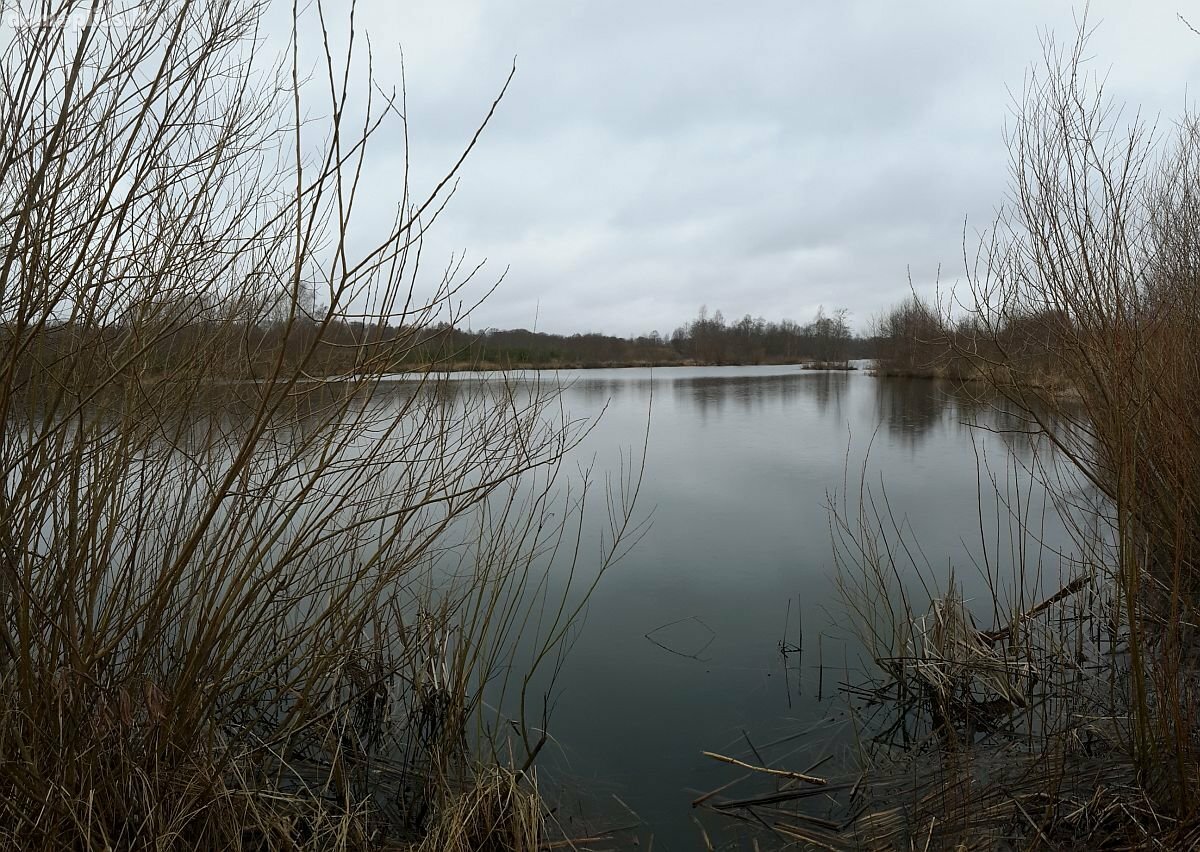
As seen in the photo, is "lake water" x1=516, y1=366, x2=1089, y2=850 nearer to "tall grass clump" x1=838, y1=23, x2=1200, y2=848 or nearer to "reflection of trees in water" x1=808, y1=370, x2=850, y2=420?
"tall grass clump" x1=838, y1=23, x2=1200, y2=848

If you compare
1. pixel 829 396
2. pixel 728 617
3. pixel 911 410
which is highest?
pixel 829 396

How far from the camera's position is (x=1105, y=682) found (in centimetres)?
379

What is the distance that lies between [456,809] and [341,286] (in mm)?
1954

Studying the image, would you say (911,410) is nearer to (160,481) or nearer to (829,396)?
(829,396)

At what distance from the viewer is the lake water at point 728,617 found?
3.35 m

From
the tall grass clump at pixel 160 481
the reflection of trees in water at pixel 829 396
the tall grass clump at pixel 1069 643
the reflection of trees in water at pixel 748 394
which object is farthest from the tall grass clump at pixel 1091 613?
the reflection of trees in water at pixel 748 394

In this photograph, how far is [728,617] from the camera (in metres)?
5.15

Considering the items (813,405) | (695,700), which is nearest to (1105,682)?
(695,700)

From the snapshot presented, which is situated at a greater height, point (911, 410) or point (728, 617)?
point (911, 410)

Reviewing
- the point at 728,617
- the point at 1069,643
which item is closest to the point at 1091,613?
the point at 1069,643

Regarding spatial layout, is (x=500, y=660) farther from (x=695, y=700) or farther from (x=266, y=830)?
(x=266, y=830)

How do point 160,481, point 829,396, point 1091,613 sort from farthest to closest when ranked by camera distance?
point 829,396 → point 1091,613 → point 160,481

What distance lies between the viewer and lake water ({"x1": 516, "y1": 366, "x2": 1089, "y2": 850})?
3.35 metres

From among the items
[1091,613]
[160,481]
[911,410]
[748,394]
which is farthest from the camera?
[748,394]
